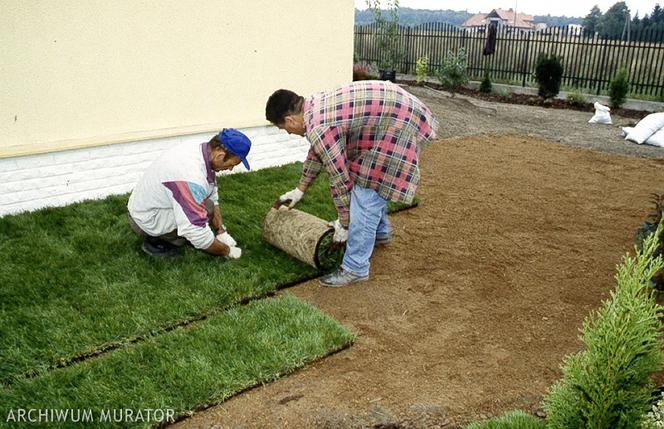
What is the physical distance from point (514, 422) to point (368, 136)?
2.31m

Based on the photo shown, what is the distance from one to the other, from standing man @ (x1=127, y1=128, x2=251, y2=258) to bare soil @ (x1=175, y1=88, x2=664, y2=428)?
1.01 metres

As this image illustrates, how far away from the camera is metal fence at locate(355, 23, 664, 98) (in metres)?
15.1

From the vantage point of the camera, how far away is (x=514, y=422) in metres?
2.84

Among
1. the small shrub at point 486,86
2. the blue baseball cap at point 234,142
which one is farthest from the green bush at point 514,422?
the small shrub at point 486,86

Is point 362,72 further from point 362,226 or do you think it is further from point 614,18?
point 614,18

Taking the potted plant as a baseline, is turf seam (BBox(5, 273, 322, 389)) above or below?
below

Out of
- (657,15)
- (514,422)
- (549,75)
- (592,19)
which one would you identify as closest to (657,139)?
(549,75)

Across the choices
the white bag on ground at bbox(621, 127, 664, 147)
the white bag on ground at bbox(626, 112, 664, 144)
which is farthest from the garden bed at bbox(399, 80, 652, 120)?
the white bag on ground at bbox(621, 127, 664, 147)

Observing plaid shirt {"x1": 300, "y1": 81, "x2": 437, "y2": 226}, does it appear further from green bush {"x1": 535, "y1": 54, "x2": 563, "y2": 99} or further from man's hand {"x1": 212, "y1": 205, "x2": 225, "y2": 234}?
green bush {"x1": 535, "y1": 54, "x2": 563, "y2": 99}

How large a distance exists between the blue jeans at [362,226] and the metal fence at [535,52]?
1294 centimetres

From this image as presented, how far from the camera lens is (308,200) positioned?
6.20m

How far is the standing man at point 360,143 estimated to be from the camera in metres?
3.96

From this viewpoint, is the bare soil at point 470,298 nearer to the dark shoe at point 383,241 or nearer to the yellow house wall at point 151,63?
the dark shoe at point 383,241

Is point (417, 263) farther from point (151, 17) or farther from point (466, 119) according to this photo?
point (466, 119)
